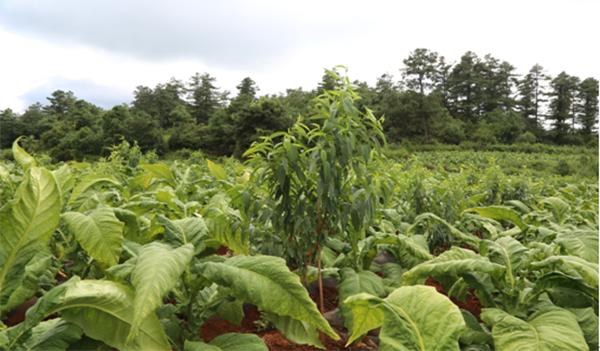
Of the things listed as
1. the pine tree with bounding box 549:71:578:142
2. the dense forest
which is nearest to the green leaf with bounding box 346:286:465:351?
the dense forest

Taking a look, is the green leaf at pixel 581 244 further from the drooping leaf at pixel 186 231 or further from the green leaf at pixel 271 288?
the drooping leaf at pixel 186 231

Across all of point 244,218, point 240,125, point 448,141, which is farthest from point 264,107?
point 244,218

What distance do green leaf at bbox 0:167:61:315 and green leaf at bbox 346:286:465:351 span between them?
4.09 feet

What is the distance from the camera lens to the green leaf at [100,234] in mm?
1930

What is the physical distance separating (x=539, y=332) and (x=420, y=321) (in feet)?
2.40

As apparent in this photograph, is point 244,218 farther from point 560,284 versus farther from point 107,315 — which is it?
point 560,284

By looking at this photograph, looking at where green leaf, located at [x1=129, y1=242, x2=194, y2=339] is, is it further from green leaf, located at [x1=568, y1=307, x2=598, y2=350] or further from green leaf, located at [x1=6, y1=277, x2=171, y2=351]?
green leaf, located at [x1=568, y1=307, x2=598, y2=350]

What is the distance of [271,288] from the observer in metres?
1.71

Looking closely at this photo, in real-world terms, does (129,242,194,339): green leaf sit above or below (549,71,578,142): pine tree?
below

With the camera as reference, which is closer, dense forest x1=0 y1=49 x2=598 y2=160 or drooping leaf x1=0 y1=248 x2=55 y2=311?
drooping leaf x1=0 y1=248 x2=55 y2=311

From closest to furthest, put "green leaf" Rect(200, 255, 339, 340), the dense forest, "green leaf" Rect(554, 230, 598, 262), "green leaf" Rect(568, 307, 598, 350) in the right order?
"green leaf" Rect(200, 255, 339, 340) → "green leaf" Rect(568, 307, 598, 350) → "green leaf" Rect(554, 230, 598, 262) → the dense forest

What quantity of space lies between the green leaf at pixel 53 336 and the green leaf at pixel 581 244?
229 centimetres

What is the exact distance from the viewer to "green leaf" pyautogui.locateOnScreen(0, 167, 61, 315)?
5.73ft

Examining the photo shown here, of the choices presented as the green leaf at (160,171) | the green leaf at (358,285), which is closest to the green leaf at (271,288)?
the green leaf at (358,285)
